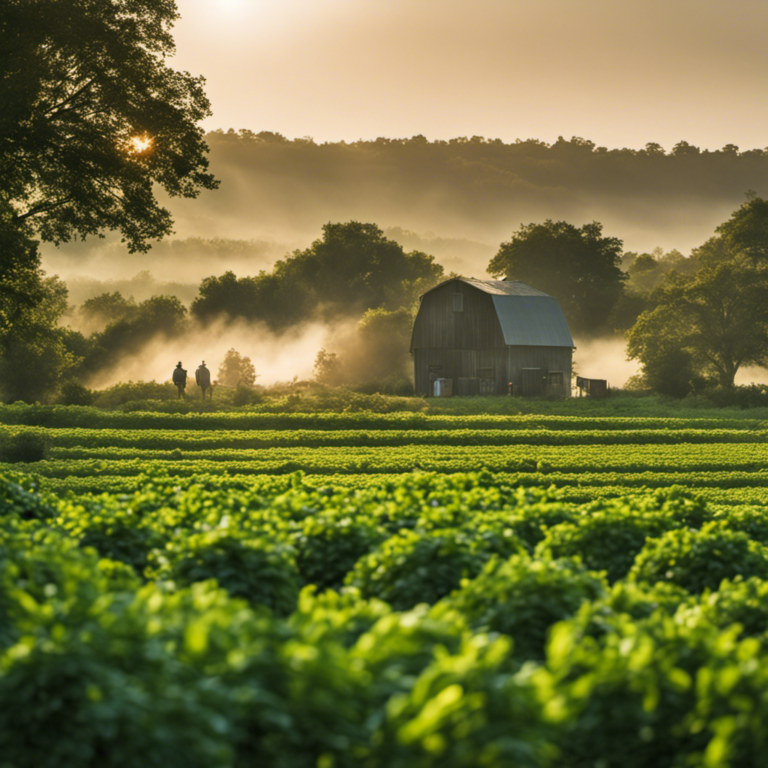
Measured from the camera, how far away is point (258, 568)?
305 inches

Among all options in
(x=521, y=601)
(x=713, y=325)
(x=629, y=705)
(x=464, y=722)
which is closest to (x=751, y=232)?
(x=713, y=325)

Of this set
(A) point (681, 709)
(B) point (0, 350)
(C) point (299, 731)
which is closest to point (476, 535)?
(A) point (681, 709)

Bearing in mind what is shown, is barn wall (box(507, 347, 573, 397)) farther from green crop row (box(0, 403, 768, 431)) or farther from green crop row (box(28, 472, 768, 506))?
green crop row (box(28, 472, 768, 506))

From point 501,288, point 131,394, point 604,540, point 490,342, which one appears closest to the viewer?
point 604,540

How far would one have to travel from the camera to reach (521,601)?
6750mm

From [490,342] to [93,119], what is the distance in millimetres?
34785

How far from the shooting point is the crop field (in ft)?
14.3

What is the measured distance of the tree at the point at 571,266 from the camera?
84.5 m

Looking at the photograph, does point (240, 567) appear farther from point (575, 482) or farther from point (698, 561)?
point (575, 482)

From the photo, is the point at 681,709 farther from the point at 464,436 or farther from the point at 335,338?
the point at 335,338

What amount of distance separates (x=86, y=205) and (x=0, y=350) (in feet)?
69.8

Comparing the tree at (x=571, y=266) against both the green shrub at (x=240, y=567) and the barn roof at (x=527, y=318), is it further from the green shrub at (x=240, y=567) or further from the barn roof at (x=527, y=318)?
the green shrub at (x=240, y=567)

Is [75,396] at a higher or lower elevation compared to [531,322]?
lower

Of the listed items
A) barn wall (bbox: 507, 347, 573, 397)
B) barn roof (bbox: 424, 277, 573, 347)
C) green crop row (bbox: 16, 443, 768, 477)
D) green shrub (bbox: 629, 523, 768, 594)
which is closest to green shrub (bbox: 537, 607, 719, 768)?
green shrub (bbox: 629, 523, 768, 594)
